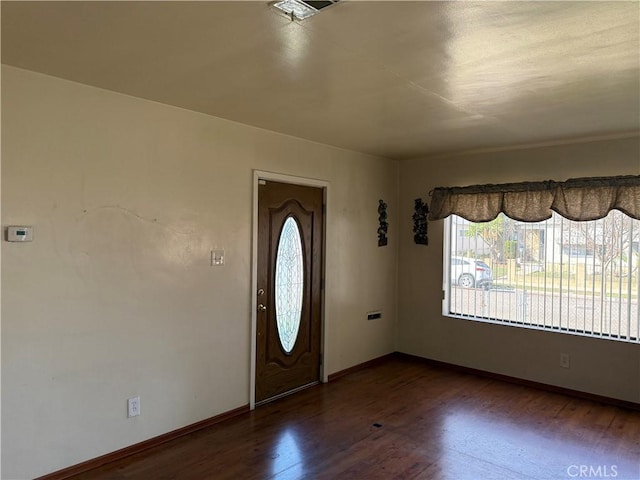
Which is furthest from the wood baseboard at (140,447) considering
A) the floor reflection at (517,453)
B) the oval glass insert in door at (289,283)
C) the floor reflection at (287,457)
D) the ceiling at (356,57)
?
the ceiling at (356,57)

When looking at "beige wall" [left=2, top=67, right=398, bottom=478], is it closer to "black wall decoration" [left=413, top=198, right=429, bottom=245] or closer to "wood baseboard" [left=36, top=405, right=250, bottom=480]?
"wood baseboard" [left=36, top=405, right=250, bottom=480]

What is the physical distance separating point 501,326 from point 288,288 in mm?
2317

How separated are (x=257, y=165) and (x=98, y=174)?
1.34 m

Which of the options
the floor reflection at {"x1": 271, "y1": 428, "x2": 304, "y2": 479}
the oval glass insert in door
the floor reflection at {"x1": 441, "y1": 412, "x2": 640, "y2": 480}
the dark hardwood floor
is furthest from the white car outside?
the floor reflection at {"x1": 271, "y1": 428, "x2": 304, "y2": 479}

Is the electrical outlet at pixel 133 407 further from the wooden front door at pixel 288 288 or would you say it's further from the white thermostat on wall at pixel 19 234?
the white thermostat on wall at pixel 19 234

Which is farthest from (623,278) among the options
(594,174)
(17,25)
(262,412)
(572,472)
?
(17,25)

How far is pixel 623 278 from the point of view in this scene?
3.92 metres

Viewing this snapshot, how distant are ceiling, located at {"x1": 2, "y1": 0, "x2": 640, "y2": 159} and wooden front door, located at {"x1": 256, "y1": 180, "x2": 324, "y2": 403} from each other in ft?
2.93

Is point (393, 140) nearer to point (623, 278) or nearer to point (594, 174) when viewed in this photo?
point (594, 174)

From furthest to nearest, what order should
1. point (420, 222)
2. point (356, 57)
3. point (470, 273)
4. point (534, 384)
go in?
point (420, 222) < point (470, 273) < point (534, 384) < point (356, 57)

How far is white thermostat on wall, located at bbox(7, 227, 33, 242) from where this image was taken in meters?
2.44

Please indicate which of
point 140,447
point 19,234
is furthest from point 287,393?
point 19,234

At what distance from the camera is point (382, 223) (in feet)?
17.3

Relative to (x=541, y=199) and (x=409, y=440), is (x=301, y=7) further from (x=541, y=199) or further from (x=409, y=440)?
(x=541, y=199)
